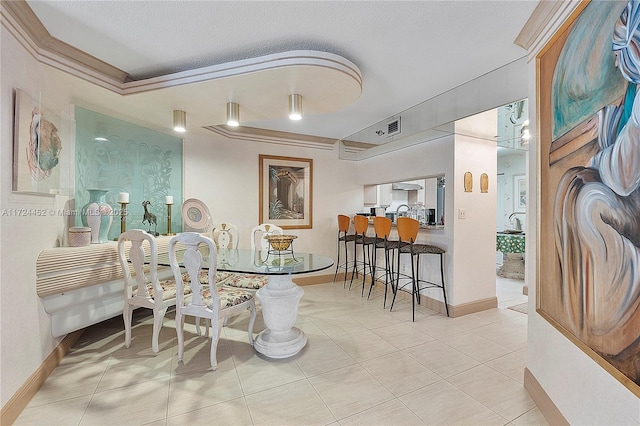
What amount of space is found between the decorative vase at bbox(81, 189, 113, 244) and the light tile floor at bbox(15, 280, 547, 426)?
980 millimetres

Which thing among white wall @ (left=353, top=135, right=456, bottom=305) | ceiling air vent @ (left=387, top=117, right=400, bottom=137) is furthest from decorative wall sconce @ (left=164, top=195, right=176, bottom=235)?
white wall @ (left=353, top=135, right=456, bottom=305)

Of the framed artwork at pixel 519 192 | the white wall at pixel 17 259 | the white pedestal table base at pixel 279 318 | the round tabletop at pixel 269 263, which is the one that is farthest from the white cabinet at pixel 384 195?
the white wall at pixel 17 259

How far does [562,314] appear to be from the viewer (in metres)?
1.44

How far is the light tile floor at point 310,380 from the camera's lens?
5.41ft

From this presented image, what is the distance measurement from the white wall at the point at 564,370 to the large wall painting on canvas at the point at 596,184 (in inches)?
3.0

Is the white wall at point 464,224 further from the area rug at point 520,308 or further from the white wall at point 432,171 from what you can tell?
the area rug at point 520,308

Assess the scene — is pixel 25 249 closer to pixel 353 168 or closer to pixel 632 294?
pixel 632 294

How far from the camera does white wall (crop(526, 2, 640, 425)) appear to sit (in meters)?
1.07

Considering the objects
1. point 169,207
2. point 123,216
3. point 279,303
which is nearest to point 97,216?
point 123,216

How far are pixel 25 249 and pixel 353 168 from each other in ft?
14.1

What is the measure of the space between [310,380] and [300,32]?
240 centimetres

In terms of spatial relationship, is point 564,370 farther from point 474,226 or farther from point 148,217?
point 148,217

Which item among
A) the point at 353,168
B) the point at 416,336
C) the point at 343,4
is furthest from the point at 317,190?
the point at 343,4

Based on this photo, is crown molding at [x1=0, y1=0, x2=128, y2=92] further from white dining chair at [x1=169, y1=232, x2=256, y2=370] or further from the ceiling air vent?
the ceiling air vent
